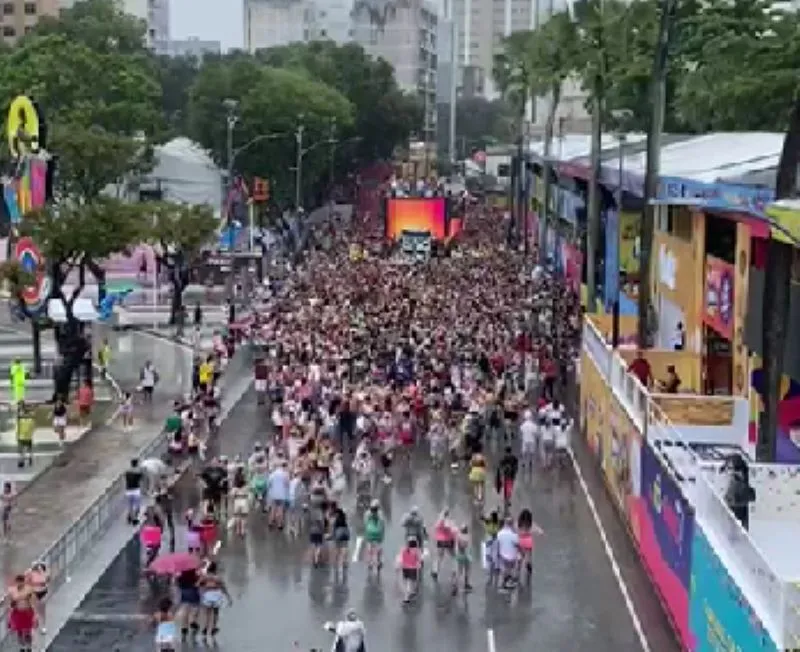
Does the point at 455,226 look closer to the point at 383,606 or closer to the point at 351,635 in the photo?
the point at 383,606

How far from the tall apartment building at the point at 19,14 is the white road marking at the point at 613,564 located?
142 meters

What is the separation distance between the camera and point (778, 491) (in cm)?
2144

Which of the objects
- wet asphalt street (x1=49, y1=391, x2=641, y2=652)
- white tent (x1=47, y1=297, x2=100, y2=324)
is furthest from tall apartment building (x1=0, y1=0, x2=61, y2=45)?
wet asphalt street (x1=49, y1=391, x2=641, y2=652)

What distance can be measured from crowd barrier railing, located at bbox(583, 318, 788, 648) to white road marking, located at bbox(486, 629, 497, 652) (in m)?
3.09

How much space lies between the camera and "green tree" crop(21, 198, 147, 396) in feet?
131

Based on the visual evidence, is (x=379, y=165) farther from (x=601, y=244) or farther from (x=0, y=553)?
(x=0, y=553)

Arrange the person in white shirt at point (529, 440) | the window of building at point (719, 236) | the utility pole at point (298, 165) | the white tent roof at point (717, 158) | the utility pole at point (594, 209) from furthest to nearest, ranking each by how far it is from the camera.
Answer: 1. the utility pole at point (298, 165)
2. the utility pole at point (594, 209)
3. the window of building at point (719, 236)
4. the white tent roof at point (717, 158)
5. the person in white shirt at point (529, 440)

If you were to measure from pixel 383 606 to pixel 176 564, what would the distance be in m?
3.14

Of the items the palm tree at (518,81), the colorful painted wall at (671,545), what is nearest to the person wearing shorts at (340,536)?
the colorful painted wall at (671,545)

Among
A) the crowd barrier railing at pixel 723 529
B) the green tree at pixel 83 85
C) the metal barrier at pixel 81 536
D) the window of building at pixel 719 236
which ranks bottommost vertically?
the metal barrier at pixel 81 536

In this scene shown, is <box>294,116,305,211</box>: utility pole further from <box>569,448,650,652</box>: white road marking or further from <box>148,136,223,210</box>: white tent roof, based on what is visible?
<box>569,448,650,652</box>: white road marking

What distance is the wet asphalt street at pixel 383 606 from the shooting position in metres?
21.8

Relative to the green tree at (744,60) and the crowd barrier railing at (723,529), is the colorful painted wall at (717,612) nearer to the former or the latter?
the crowd barrier railing at (723,529)

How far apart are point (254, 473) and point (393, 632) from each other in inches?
279
